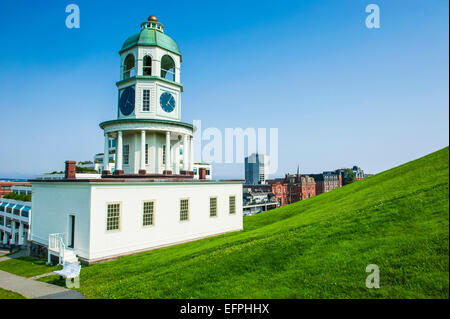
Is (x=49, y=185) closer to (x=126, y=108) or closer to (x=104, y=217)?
(x=104, y=217)

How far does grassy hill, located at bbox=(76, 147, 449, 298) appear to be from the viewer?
702 centimetres

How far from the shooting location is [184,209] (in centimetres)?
2123

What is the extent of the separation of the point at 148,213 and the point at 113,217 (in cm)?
251

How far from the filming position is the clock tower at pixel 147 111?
2305cm

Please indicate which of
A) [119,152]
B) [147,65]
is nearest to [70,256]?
[119,152]

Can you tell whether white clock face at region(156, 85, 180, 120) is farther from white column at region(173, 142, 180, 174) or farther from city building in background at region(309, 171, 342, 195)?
city building in background at region(309, 171, 342, 195)

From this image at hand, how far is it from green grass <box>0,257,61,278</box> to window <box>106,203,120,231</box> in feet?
13.6

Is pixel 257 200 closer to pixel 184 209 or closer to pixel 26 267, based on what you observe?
pixel 184 209

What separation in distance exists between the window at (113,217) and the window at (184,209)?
516 centimetres

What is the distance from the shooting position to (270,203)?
273ft

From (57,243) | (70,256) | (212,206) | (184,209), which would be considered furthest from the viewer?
(212,206)
